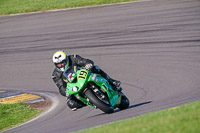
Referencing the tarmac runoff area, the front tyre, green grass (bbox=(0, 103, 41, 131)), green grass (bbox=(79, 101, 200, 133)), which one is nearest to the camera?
green grass (bbox=(79, 101, 200, 133))

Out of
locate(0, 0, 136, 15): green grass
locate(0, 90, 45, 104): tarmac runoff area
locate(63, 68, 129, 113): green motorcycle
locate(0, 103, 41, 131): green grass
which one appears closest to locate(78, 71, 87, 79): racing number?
locate(63, 68, 129, 113): green motorcycle

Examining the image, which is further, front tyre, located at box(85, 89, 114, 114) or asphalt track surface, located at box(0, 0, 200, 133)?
A: asphalt track surface, located at box(0, 0, 200, 133)

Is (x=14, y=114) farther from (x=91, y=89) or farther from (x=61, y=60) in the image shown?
(x=91, y=89)

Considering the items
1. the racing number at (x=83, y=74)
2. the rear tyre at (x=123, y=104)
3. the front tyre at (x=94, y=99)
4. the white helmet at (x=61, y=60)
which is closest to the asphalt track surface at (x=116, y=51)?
the rear tyre at (x=123, y=104)

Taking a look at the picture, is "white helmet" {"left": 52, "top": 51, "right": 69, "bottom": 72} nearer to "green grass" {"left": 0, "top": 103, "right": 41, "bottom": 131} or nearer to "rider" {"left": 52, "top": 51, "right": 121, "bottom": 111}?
"rider" {"left": 52, "top": 51, "right": 121, "bottom": 111}

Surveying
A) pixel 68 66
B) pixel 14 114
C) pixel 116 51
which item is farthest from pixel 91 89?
pixel 116 51

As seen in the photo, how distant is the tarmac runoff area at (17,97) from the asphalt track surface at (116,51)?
1.51 ft

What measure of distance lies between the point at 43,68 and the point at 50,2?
35.8ft

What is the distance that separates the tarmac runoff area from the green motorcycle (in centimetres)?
426

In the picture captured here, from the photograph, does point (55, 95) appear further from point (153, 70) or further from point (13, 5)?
point (13, 5)

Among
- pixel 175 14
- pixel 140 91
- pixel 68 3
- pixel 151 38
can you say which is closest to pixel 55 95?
pixel 140 91

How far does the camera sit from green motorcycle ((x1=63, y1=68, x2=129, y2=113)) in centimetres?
1011

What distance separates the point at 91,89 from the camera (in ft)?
33.7

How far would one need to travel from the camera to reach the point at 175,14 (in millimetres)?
22016
